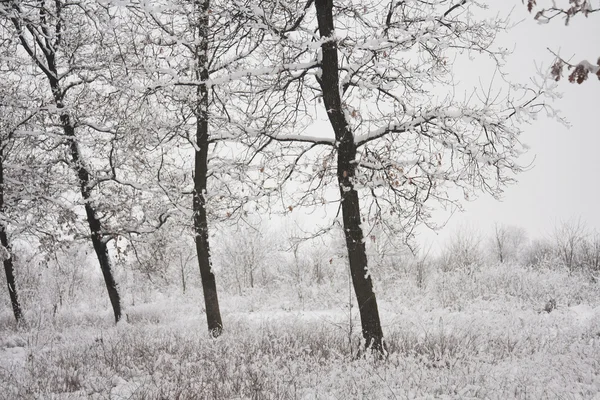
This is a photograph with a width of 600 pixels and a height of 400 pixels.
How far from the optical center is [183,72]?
6.02 meters

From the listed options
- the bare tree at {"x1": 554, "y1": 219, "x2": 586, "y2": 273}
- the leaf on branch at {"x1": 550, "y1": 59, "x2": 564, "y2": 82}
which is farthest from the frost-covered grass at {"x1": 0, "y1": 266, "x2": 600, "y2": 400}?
the bare tree at {"x1": 554, "y1": 219, "x2": 586, "y2": 273}

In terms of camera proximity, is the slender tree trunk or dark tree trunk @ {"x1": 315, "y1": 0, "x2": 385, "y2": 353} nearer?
dark tree trunk @ {"x1": 315, "y1": 0, "x2": 385, "y2": 353}

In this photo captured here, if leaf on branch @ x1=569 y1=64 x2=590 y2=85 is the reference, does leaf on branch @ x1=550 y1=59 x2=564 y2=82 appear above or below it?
above

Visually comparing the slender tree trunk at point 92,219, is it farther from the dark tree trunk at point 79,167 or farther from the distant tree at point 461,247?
the distant tree at point 461,247

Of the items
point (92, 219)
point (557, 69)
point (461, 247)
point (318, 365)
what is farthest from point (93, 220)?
point (461, 247)

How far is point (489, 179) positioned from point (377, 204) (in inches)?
68.1

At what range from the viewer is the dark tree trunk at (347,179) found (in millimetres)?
5312

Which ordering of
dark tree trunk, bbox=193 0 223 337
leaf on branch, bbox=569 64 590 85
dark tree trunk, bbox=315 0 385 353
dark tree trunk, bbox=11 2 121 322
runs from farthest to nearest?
1. dark tree trunk, bbox=11 2 121 322
2. dark tree trunk, bbox=193 0 223 337
3. dark tree trunk, bbox=315 0 385 353
4. leaf on branch, bbox=569 64 590 85

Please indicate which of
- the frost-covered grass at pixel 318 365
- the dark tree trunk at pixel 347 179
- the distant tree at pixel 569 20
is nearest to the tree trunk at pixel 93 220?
the frost-covered grass at pixel 318 365

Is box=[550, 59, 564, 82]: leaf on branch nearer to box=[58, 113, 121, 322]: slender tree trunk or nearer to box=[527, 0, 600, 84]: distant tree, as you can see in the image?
box=[527, 0, 600, 84]: distant tree

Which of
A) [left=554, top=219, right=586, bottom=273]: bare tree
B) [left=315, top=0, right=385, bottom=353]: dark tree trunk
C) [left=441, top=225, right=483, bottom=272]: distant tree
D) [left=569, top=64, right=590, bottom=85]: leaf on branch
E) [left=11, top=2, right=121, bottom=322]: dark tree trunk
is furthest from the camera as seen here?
[left=441, top=225, right=483, bottom=272]: distant tree

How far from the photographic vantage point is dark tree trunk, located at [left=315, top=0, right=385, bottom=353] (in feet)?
17.4

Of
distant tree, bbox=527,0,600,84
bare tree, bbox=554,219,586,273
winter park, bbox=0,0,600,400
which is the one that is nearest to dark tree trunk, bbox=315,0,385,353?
winter park, bbox=0,0,600,400

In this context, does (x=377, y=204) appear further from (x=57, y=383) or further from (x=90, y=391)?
(x=57, y=383)
